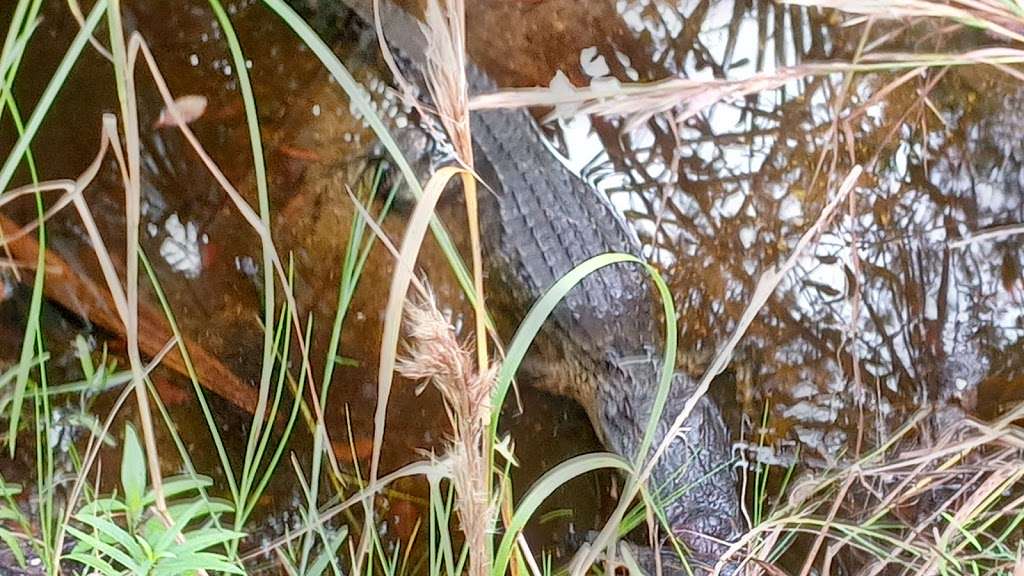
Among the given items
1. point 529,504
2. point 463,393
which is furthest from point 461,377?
→ point 529,504

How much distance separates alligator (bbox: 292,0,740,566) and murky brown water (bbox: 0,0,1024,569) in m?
0.05

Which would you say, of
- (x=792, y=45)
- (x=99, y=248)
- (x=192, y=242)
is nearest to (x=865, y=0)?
(x=792, y=45)

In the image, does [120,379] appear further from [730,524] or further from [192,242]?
[730,524]

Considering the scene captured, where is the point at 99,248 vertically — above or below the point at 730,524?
above

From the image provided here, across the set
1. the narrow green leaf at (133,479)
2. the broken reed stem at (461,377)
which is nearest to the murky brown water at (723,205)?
the narrow green leaf at (133,479)

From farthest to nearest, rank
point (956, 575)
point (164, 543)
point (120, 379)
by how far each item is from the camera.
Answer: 1. point (120, 379)
2. point (956, 575)
3. point (164, 543)

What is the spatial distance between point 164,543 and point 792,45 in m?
1.37

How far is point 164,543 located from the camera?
777mm

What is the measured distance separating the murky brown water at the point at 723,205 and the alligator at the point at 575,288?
5 cm

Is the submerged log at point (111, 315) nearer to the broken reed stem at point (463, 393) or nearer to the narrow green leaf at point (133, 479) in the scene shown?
the narrow green leaf at point (133, 479)

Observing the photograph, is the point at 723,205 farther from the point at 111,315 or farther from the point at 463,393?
the point at 111,315

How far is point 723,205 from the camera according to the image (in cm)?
142

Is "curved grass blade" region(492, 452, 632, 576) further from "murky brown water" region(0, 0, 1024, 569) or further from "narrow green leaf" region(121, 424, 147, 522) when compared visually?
"narrow green leaf" region(121, 424, 147, 522)

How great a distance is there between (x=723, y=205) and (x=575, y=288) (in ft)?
1.13
